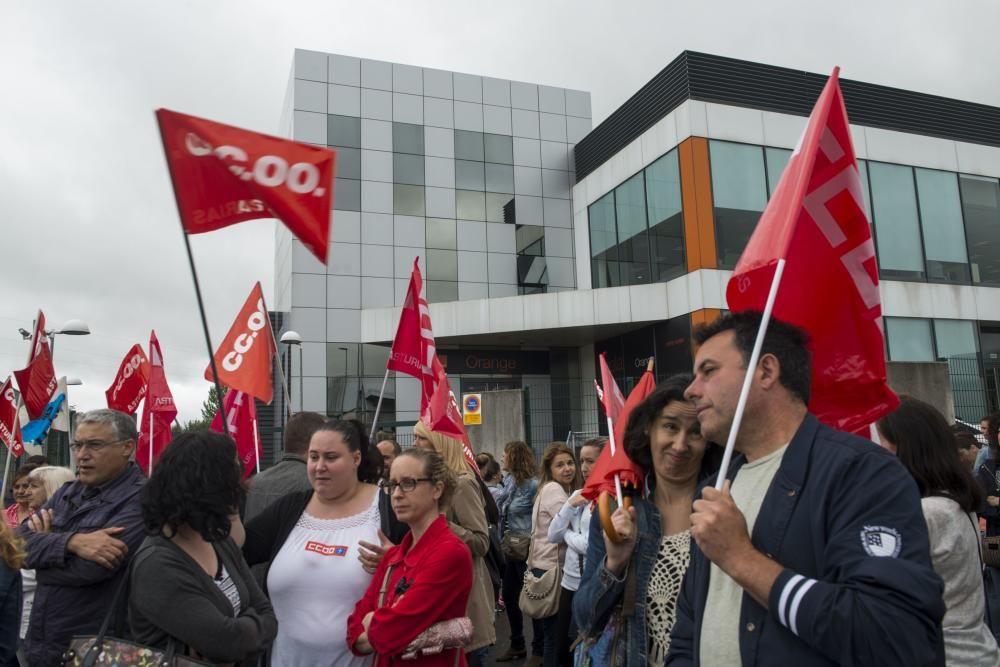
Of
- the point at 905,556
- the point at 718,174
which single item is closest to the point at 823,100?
the point at 905,556

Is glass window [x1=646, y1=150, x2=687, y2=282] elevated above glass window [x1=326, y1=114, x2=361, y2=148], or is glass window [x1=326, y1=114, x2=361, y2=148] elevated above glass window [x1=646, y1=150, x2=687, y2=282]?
glass window [x1=326, y1=114, x2=361, y2=148]

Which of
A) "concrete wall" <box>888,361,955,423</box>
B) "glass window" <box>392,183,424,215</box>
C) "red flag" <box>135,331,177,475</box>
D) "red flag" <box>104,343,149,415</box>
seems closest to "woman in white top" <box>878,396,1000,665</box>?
"red flag" <box>135,331,177,475</box>

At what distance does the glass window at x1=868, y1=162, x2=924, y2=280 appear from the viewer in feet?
74.8

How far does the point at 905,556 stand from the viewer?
5.90 ft

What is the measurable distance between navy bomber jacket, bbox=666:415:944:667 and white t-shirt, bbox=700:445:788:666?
0.29 feet

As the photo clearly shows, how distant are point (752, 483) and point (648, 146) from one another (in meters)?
21.9

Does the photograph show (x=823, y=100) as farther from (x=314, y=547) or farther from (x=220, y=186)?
(x=314, y=547)

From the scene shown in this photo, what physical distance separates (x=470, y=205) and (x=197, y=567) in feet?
81.2

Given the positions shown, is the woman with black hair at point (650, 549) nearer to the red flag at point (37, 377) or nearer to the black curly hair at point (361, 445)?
the black curly hair at point (361, 445)

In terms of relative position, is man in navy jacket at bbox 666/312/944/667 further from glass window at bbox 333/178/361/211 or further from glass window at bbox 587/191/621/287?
glass window at bbox 333/178/361/211

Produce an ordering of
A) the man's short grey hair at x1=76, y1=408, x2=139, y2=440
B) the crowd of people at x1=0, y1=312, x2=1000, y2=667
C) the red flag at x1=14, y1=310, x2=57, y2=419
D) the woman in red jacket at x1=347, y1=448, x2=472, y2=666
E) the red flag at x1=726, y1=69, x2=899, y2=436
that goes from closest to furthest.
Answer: the crowd of people at x1=0, y1=312, x2=1000, y2=667 < the red flag at x1=726, y1=69, x2=899, y2=436 < the woman in red jacket at x1=347, y1=448, x2=472, y2=666 < the man's short grey hair at x1=76, y1=408, x2=139, y2=440 < the red flag at x1=14, y1=310, x2=57, y2=419

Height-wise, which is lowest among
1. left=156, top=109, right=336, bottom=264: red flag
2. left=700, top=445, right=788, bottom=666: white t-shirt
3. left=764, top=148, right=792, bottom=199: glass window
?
left=700, top=445, right=788, bottom=666: white t-shirt

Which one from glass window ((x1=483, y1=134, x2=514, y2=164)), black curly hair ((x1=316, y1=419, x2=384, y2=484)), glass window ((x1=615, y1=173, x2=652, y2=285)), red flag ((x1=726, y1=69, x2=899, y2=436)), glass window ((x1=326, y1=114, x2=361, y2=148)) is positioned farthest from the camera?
glass window ((x1=483, y1=134, x2=514, y2=164))

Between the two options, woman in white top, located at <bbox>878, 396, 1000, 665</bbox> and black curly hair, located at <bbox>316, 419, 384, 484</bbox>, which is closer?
woman in white top, located at <bbox>878, 396, 1000, 665</bbox>
